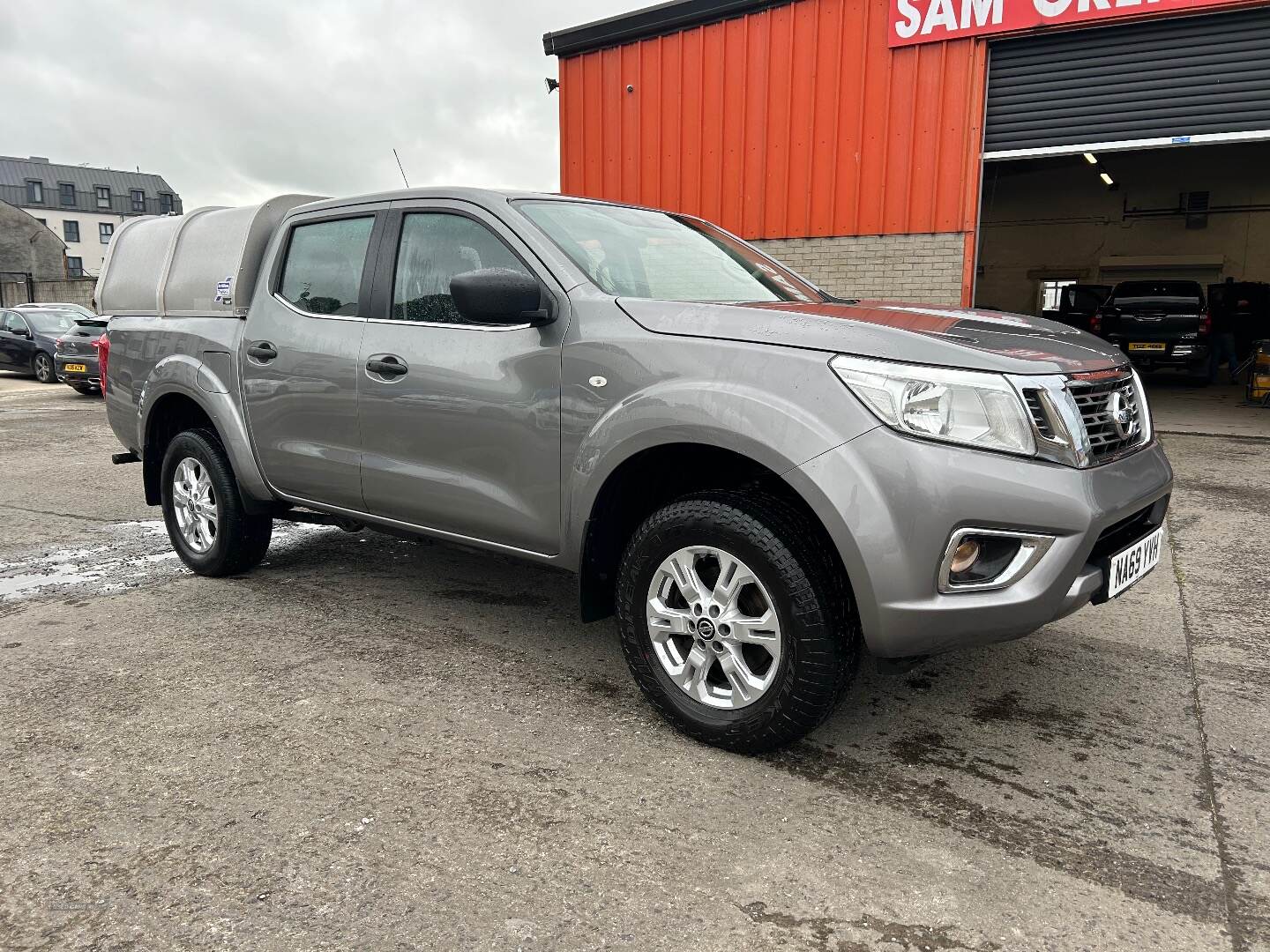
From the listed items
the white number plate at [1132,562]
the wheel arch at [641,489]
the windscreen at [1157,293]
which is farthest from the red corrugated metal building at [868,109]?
the wheel arch at [641,489]

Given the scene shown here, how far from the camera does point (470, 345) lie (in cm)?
327

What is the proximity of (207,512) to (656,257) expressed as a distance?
104 inches

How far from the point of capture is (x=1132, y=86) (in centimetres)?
888

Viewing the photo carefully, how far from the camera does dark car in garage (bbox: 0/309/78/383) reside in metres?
18.0

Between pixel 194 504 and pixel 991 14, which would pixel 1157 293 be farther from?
pixel 194 504

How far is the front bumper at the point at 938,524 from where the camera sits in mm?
2320

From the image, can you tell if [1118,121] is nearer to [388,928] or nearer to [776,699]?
[776,699]

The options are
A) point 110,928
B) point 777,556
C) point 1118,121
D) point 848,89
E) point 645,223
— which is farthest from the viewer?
point 848,89

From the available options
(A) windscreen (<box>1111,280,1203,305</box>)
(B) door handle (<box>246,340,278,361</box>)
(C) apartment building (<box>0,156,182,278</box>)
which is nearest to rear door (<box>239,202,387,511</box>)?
(B) door handle (<box>246,340,278,361</box>)

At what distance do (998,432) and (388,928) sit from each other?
1853mm

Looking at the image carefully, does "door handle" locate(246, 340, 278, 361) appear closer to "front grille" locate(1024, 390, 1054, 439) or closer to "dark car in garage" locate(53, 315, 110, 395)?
"front grille" locate(1024, 390, 1054, 439)

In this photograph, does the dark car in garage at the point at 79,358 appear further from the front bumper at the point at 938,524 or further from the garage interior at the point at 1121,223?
the garage interior at the point at 1121,223

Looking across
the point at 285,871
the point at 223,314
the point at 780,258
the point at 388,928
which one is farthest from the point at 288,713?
the point at 780,258

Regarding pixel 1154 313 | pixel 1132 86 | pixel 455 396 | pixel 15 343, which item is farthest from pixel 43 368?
pixel 1154 313
